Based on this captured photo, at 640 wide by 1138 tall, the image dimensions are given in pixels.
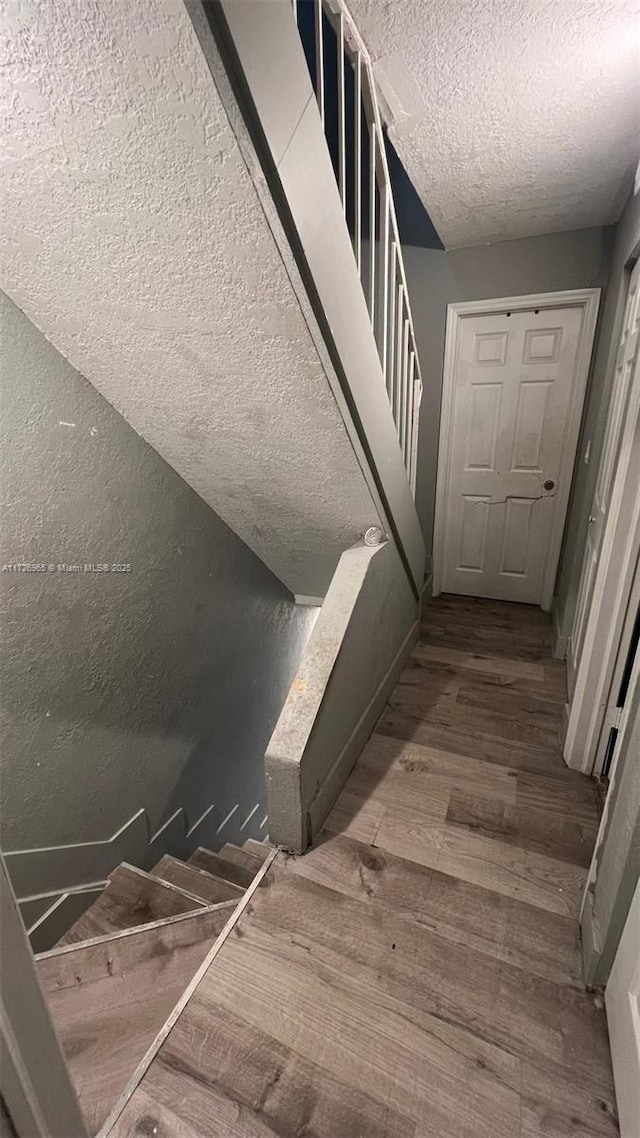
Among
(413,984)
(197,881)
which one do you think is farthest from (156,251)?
(197,881)

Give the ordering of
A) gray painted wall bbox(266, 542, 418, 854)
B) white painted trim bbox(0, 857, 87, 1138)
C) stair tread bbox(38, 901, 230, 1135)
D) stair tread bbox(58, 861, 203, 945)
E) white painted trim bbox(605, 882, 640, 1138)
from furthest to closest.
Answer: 1. stair tread bbox(58, 861, 203, 945)
2. gray painted wall bbox(266, 542, 418, 854)
3. stair tread bbox(38, 901, 230, 1135)
4. white painted trim bbox(605, 882, 640, 1138)
5. white painted trim bbox(0, 857, 87, 1138)

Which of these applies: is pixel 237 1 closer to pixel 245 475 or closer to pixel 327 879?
pixel 245 475

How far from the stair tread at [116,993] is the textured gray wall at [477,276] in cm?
276

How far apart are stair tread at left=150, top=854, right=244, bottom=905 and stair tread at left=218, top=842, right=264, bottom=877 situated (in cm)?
44

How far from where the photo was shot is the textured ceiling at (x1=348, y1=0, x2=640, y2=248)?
1.20 meters

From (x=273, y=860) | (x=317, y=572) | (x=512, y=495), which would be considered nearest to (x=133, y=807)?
(x=273, y=860)

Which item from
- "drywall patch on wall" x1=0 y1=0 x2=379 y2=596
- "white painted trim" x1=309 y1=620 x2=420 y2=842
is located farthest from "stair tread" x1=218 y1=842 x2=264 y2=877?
"drywall patch on wall" x1=0 y1=0 x2=379 y2=596

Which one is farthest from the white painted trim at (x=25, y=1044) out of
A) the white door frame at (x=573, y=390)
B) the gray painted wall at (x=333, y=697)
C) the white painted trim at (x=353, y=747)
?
the white door frame at (x=573, y=390)

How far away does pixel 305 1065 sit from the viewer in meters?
0.99

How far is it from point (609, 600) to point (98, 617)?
1.88 metres

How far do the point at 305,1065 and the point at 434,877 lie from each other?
0.56 m

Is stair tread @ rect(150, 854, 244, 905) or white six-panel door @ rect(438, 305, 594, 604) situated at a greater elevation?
white six-panel door @ rect(438, 305, 594, 604)

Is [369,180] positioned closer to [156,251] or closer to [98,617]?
[156,251]

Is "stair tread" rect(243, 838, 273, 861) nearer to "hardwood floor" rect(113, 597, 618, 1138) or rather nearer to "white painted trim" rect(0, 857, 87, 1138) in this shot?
"hardwood floor" rect(113, 597, 618, 1138)
